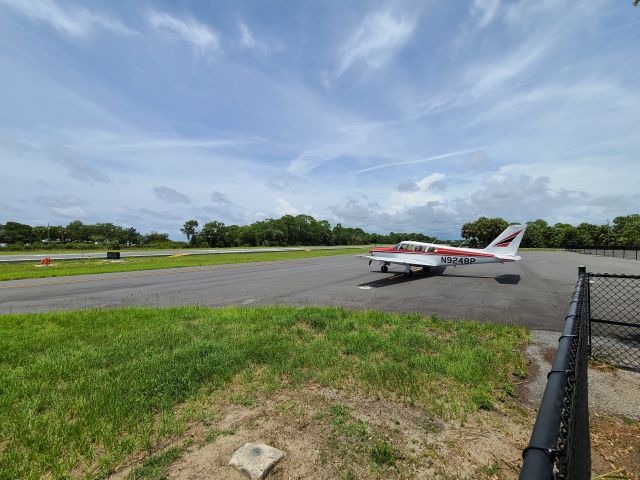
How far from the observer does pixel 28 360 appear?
238 inches

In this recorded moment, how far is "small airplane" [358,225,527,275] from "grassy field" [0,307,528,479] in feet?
40.2

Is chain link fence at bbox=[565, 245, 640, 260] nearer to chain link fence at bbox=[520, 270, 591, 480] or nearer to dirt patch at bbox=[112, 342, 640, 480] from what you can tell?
dirt patch at bbox=[112, 342, 640, 480]

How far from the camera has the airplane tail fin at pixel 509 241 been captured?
19.8 meters

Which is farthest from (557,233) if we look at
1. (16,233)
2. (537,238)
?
(16,233)

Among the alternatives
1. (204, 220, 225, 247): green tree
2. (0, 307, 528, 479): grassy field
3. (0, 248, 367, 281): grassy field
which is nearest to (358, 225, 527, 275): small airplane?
(0, 307, 528, 479): grassy field

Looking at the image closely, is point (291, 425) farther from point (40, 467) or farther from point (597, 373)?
point (597, 373)

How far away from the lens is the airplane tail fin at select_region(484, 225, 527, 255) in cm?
1981

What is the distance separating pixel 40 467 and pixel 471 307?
1123 cm

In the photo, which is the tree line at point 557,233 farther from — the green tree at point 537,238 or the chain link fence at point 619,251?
the chain link fence at point 619,251

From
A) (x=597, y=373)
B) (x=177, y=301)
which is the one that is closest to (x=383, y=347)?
(x=597, y=373)

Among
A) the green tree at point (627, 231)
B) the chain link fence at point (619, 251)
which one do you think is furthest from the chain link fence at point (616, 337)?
the green tree at point (627, 231)

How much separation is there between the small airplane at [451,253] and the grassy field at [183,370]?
12.2 metres

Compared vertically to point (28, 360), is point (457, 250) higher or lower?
higher

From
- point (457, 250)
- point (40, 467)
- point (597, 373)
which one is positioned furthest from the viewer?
point (457, 250)
